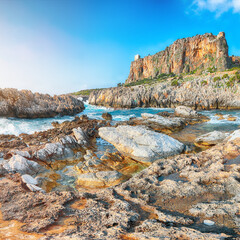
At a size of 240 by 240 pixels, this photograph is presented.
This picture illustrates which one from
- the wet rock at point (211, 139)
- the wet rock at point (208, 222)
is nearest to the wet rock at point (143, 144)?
the wet rock at point (211, 139)

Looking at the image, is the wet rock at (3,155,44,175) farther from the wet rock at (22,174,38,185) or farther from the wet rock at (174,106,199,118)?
the wet rock at (174,106,199,118)

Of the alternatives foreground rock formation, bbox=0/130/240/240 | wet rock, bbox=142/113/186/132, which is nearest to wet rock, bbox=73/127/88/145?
foreground rock formation, bbox=0/130/240/240

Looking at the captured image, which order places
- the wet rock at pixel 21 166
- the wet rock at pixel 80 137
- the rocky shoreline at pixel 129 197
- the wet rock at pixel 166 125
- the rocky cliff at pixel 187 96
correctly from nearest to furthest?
the rocky shoreline at pixel 129 197 → the wet rock at pixel 21 166 → the wet rock at pixel 80 137 → the wet rock at pixel 166 125 → the rocky cliff at pixel 187 96

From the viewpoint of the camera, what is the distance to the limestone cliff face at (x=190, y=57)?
237ft

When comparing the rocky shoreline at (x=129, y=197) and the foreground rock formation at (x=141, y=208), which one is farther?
the rocky shoreline at (x=129, y=197)

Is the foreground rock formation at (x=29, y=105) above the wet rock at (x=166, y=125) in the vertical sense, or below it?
above

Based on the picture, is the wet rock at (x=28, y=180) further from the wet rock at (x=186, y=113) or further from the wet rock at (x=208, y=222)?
the wet rock at (x=186, y=113)

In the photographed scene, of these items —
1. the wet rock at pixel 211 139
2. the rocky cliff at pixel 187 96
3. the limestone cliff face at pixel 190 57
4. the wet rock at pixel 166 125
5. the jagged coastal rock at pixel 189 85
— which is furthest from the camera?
the limestone cliff face at pixel 190 57

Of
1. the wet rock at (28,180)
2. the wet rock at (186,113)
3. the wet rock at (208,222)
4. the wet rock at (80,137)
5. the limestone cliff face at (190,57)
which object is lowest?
the wet rock at (28,180)

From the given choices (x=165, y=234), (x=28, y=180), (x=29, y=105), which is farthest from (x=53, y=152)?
(x=29, y=105)

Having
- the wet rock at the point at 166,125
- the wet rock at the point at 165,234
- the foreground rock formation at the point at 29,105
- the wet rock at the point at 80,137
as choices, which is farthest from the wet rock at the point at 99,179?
the foreground rock formation at the point at 29,105

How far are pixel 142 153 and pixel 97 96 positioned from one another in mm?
59106

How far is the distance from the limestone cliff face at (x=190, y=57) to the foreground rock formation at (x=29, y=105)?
72903 mm

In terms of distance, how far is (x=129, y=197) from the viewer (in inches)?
189
